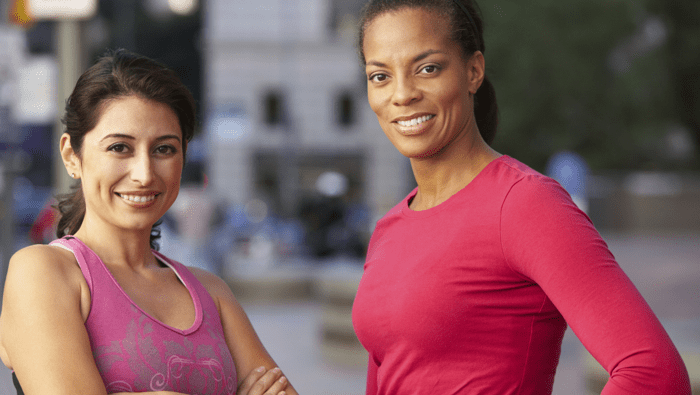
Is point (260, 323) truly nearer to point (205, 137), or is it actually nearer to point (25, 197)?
point (25, 197)

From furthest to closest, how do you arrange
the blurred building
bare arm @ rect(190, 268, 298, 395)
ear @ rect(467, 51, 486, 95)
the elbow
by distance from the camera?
the blurred building, bare arm @ rect(190, 268, 298, 395), ear @ rect(467, 51, 486, 95), the elbow

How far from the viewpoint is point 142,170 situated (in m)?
1.87

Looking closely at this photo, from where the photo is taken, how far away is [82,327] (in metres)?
1.72

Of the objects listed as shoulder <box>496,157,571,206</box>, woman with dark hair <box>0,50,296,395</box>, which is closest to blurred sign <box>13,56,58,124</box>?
woman with dark hair <box>0,50,296,395</box>

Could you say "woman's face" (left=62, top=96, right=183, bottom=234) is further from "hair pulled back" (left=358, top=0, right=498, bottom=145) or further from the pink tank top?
"hair pulled back" (left=358, top=0, right=498, bottom=145)

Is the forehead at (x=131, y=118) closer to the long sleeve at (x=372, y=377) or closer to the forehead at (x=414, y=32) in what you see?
the forehead at (x=414, y=32)

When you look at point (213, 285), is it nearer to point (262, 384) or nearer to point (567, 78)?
point (262, 384)

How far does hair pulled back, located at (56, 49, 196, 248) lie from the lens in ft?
6.25

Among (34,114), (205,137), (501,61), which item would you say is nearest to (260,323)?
(34,114)

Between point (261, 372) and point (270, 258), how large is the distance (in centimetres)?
1182

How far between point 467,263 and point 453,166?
31 cm

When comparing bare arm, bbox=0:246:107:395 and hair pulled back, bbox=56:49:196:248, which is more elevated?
hair pulled back, bbox=56:49:196:248

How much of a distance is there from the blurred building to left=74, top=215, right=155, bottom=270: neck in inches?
1089

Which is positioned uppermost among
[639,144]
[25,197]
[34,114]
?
[34,114]
